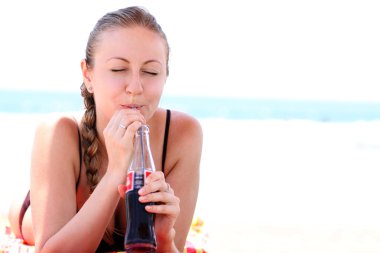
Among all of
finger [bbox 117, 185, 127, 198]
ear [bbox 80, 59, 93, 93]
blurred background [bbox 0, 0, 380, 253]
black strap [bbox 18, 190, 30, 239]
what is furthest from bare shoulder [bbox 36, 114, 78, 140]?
blurred background [bbox 0, 0, 380, 253]

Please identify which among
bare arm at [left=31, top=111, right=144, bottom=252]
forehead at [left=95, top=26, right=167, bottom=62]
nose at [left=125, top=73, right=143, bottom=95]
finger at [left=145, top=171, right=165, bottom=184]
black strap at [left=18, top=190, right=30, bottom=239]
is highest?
forehead at [left=95, top=26, right=167, bottom=62]

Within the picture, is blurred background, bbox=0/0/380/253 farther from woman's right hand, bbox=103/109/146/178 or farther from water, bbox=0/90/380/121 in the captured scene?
woman's right hand, bbox=103/109/146/178

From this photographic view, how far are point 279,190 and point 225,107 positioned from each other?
31.3 metres

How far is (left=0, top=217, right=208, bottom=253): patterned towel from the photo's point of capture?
10.3ft

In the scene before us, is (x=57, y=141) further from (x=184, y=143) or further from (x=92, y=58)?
(x=184, y=143)

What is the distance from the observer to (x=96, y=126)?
2844 mm

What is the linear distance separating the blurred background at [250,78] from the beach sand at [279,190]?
10cm

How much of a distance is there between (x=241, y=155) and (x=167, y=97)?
3270 cm

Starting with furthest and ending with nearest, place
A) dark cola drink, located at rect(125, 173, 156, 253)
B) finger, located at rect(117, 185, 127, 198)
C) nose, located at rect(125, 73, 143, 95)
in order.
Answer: nose, located at rect(125, 73, 143, 95), finger, located at rect(117, 185, 127, 198), dark cola drink, located at rect(125, 173, 156, 253)

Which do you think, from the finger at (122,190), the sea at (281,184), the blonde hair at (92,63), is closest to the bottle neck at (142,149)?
the finger at (122,190)

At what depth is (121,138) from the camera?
88.7 inches

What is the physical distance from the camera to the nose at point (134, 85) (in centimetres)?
236

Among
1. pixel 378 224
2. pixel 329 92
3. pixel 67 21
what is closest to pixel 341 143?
pixel 378 224

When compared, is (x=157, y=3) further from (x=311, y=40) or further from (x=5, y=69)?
(x=311, y=40)
